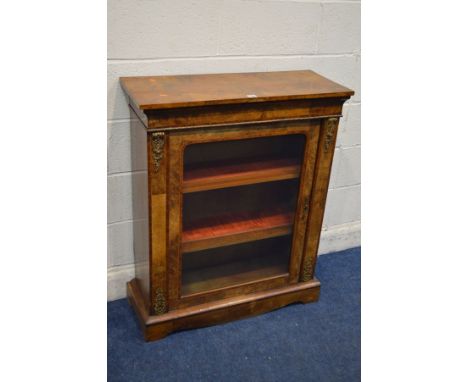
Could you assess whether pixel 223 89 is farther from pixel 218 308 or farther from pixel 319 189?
pixel 218 308

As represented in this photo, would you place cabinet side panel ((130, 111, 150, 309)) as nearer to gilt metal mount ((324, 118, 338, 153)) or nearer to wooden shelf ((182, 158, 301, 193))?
wooden shelf ((182, 158, 301, 193))

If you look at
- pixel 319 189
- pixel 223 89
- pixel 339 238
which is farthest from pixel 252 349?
pixel 223 89

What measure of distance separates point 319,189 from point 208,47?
62 cm

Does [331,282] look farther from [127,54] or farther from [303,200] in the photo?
[127,54]

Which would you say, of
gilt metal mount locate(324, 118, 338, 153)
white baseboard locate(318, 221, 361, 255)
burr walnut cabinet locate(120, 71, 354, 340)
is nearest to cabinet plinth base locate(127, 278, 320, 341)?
burr walnut cabinet locate(120, 71, 354, 340)

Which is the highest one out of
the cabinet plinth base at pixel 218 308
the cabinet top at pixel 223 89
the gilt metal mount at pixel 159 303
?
the cabinet top at pixel 223 89

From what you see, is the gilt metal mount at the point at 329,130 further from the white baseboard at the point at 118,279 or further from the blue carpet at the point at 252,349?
the white baseboard at the point at 118,279

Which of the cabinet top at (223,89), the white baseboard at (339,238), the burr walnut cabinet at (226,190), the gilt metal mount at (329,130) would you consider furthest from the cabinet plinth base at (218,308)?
the cabinet top at (223,89)

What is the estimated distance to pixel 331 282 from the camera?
2107 millimetres

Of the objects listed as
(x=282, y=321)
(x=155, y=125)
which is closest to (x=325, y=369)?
(x=282, y=321)

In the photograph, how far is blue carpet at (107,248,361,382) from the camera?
63.7 inches

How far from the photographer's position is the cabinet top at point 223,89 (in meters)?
1.39

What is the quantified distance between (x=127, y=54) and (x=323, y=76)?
725 mm

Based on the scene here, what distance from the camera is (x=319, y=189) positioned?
1.74 meters
